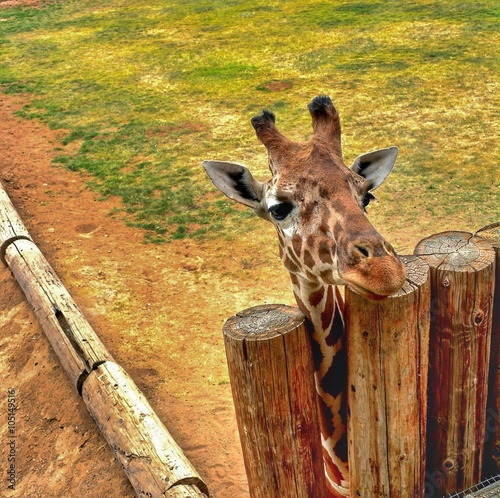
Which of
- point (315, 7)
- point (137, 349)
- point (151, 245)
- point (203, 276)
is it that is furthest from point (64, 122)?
point (315, 7)

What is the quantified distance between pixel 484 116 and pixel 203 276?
732cm

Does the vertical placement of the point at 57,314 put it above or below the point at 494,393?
below

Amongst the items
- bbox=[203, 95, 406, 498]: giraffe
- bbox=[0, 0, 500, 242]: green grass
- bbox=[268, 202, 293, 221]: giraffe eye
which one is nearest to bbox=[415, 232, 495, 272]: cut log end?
bbox=[203, 95, 406, 498]: giraffe

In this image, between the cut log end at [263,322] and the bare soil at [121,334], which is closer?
the cut log end at [263,322]

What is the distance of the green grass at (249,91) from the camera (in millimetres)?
11406

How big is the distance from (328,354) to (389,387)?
0.48 meters

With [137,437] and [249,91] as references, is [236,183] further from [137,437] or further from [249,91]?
[249,91]

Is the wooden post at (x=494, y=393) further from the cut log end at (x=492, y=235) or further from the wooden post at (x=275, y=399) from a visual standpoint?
the wooden post at (x=275, y=399)

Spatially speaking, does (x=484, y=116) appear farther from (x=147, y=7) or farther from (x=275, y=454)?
(x=147, y=7)

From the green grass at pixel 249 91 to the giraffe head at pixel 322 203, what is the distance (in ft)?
19.7

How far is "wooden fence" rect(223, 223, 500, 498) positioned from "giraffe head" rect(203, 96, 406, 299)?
0.32m

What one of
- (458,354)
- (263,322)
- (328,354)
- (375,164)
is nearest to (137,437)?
(328,354)

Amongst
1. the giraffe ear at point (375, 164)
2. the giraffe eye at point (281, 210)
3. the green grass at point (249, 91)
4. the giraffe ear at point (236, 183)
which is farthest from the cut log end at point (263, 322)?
the green grass at point (249, 91)

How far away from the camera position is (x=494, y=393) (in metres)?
4.70
